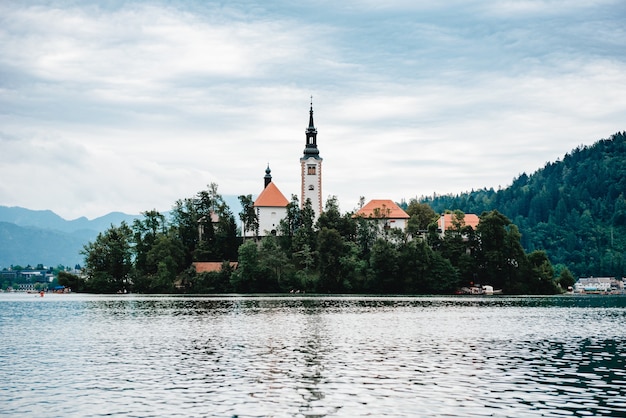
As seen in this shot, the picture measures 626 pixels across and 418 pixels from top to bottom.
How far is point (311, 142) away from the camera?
525ft

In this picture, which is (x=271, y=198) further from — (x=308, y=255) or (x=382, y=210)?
(x=308, y=255)

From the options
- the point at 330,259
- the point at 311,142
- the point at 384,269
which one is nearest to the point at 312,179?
the point at 311,142

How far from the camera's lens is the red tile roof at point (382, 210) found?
158375mm

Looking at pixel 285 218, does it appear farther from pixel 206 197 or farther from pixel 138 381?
pixel 138 381

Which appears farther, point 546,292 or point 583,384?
point 546,292

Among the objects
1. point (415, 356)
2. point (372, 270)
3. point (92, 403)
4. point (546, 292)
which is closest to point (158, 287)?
point (372, 270)

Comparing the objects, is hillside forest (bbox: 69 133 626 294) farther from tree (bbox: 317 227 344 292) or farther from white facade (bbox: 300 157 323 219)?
white facade (bbox: 300 157 323 219)

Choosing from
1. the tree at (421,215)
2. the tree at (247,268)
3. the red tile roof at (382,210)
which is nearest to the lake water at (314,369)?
the tree at (247,268)

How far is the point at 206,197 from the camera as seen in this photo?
522ft

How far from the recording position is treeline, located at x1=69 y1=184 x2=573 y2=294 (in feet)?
440

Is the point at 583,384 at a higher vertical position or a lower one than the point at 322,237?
lower

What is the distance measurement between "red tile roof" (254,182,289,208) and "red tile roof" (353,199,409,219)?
1626 cm

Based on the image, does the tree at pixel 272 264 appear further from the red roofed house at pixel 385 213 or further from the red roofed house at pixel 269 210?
the red roofed house at pixel 385 213

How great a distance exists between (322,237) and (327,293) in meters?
10.5
